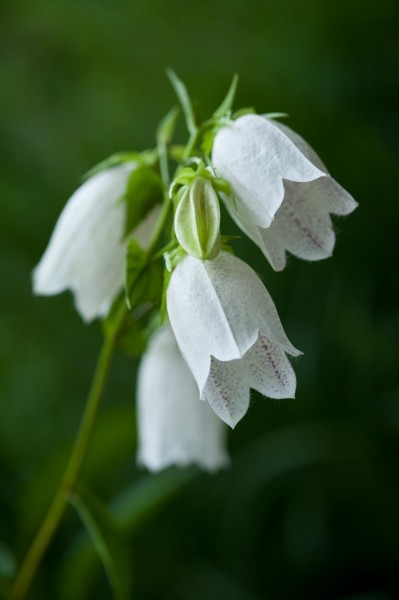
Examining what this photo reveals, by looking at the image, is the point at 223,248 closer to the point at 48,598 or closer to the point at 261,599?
the point at 48,598

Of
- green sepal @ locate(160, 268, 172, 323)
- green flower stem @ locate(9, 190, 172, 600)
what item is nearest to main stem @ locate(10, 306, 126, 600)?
green flower stem @ locate(9, 190, 172, 600)

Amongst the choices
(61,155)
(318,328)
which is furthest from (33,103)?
(318,328)

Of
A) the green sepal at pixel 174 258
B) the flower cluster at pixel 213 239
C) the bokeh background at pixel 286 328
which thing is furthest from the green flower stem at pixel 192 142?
the bokeh background at pixel 286 328

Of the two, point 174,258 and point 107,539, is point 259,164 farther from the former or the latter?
point 107,539

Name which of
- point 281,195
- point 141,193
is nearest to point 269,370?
point 281,195

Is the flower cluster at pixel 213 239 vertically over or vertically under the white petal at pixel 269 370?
over

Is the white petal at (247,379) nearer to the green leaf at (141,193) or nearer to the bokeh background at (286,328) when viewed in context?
the green leaf at (141,193)

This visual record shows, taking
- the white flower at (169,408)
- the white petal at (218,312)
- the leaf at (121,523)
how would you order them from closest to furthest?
the white petal at (218,312)
the white flower at (169,408)
the leaf at (121,523)
